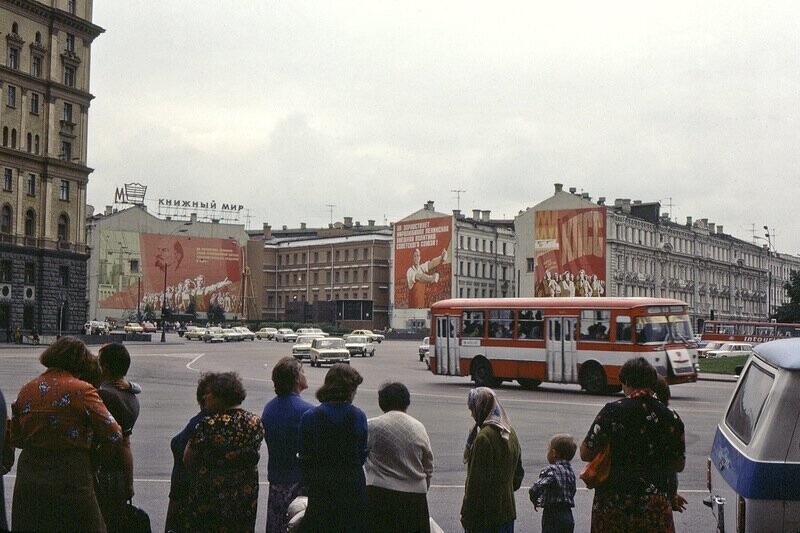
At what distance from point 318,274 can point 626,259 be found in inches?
1937

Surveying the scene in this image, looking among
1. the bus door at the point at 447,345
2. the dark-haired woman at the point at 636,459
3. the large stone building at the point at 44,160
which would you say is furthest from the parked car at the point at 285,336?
the dark-haired woman at the point at 636,459

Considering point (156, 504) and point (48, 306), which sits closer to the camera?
point (156, 504)

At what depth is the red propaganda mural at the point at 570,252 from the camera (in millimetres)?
110562

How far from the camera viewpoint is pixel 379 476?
22.1ft

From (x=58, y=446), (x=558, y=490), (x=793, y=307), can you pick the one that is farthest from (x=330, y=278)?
(x=58, y=446)

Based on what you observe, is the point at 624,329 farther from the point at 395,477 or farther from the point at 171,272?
the point at 171,272

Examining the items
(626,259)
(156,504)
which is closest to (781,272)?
(626,259)

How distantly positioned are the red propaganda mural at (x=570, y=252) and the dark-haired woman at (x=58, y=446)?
105896mm

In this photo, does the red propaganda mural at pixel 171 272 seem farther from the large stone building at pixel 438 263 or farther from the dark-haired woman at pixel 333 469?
the dark-haired woman at pixel 333 469

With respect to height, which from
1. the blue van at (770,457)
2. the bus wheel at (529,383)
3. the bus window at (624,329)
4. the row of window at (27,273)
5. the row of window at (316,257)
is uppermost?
the row of window at (316,257)

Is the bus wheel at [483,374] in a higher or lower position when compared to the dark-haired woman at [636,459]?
lower

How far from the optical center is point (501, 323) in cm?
3066

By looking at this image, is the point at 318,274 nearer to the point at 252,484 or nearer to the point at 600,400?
the point at 600,400

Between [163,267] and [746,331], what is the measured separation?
8185 cm
